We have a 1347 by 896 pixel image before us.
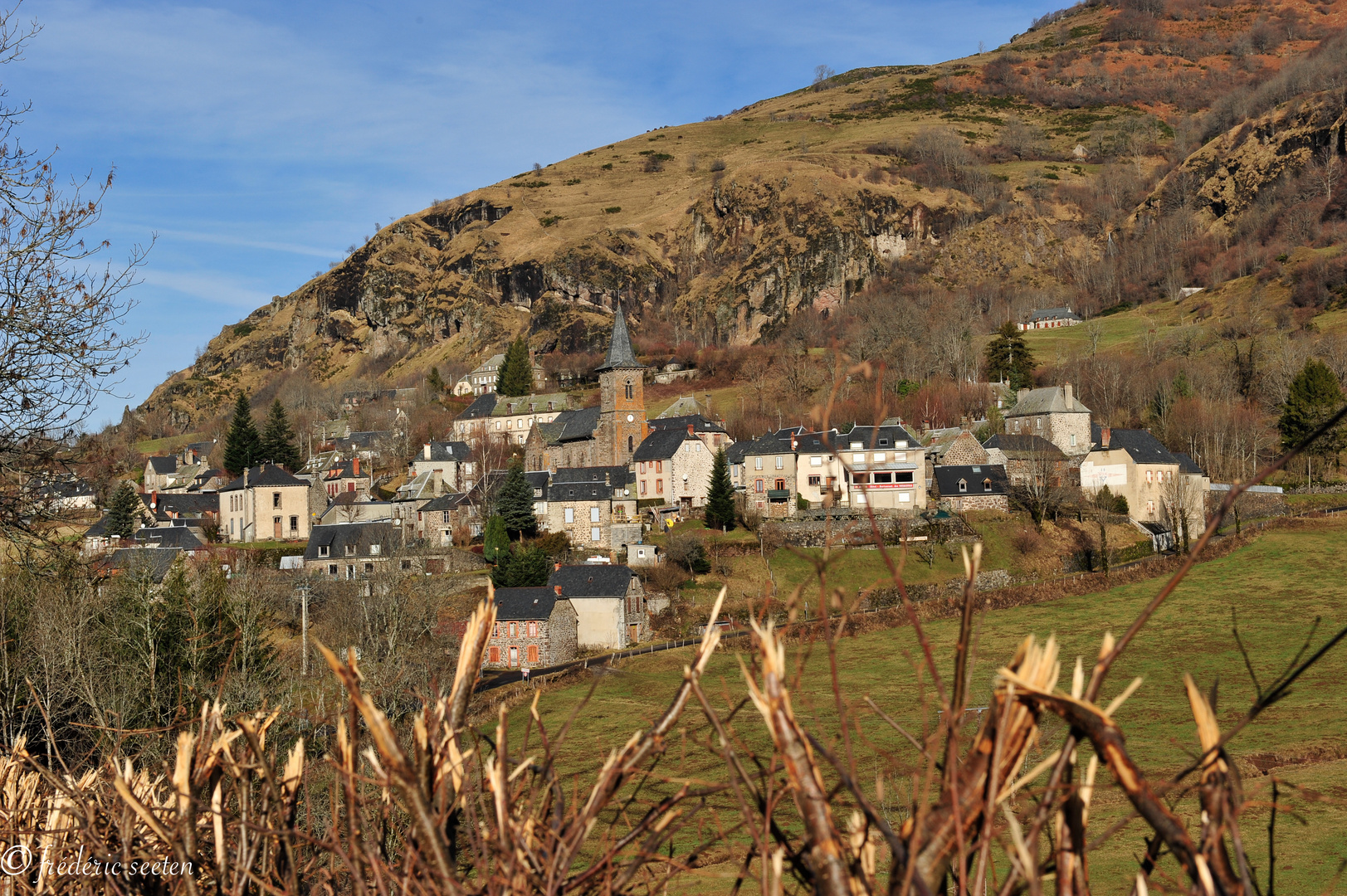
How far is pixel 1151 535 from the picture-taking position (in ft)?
179

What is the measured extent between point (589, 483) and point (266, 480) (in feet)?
78.9

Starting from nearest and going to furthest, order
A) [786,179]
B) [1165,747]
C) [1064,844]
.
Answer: [1064,844] < [1165,747] < [786,179]

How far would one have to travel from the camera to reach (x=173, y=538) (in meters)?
61.0

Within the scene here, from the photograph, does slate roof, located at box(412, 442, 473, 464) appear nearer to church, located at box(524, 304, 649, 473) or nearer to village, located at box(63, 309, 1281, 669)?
village, located at box(63, 309, 1281, 669)

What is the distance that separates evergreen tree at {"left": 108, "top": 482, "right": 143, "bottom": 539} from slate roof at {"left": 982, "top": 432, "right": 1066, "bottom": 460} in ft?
176

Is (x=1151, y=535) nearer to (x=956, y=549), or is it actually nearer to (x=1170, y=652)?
(x=956, y=549)

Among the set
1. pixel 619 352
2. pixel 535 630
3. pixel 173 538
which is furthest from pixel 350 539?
pixel 619 352

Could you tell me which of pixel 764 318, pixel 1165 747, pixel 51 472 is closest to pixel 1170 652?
pixel 1165 747

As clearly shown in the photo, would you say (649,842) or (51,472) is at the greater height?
(51,472)

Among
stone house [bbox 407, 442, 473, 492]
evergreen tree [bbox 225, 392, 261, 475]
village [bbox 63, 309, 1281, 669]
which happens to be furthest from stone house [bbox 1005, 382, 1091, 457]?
evergreen tree [bbox 225, 392, 261, 475]

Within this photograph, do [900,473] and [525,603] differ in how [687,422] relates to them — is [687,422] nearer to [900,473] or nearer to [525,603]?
[900,473]

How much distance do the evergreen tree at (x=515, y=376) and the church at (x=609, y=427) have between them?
21990 millimetres

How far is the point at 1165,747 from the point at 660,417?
201 feet

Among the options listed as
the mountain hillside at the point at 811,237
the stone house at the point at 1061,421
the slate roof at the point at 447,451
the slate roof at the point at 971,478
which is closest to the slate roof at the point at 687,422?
the slate roof at the point at 447,451
